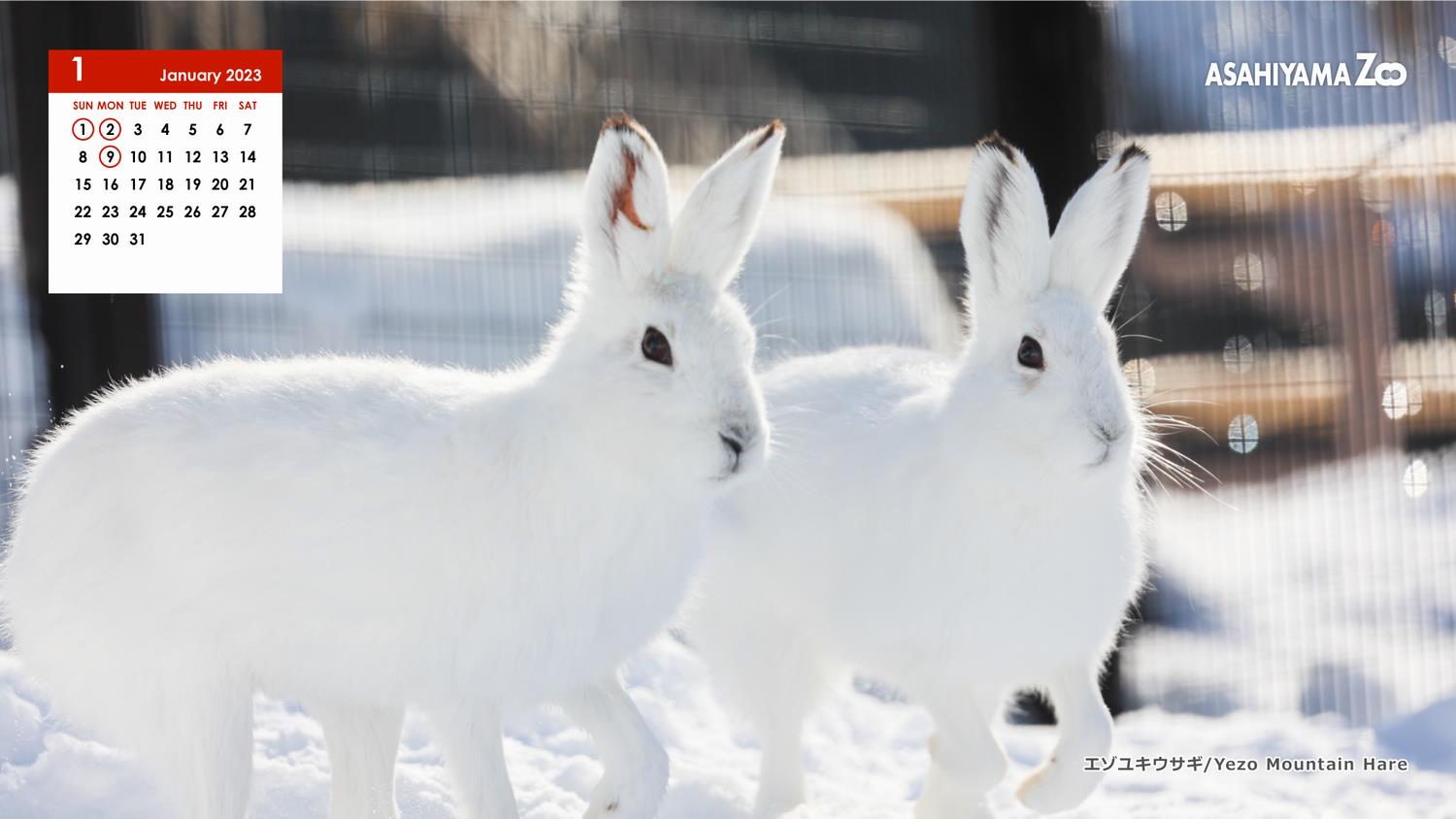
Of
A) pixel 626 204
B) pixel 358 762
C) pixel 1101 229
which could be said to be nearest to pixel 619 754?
pixel 358 762

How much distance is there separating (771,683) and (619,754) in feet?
2.89

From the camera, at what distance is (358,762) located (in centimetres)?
343

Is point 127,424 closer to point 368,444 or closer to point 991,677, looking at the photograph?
point 368,444

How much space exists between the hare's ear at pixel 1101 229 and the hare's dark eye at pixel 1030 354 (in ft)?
0.67

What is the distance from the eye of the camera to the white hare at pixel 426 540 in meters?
3.02

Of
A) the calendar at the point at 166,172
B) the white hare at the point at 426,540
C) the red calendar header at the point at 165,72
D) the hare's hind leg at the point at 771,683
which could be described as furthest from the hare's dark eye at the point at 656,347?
the red calendar header at the point at 165,72

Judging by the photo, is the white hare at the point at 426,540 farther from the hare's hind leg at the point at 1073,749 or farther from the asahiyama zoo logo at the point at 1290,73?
the asahiyama zoo logo at the point at 1290,73

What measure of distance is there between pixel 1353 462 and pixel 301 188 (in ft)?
10.7

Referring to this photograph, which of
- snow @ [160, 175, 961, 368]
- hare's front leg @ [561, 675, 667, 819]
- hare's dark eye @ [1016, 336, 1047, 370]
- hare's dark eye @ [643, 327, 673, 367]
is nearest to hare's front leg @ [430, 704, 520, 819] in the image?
hare's front leg @ [561, 675, 667, 819]

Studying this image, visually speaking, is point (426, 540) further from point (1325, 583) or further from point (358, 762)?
point (1325, 583)

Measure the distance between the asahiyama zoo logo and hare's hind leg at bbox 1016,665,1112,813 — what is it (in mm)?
2031

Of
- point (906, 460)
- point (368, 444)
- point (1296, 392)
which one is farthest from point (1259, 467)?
point (368, 444)

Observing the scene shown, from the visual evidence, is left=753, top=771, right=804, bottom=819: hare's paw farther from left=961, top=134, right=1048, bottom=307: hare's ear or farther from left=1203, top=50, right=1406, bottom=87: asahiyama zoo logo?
left=1203, top=50, right=1406, bottom=87: asahiyama zoo logo

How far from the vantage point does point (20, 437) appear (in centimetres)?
451
